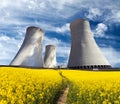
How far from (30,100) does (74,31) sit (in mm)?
58748

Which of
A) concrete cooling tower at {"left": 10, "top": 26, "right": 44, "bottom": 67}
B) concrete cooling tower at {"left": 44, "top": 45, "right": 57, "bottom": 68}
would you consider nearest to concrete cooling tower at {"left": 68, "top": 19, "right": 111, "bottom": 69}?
concrete cooling tower at {"left": 10, "top": 26, "right": 44, "bottom": 67}

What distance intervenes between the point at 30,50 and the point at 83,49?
1141cm

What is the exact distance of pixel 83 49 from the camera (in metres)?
65.1

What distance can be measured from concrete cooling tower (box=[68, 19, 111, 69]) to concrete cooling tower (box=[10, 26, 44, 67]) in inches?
292

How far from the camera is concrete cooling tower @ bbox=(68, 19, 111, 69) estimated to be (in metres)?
64.9

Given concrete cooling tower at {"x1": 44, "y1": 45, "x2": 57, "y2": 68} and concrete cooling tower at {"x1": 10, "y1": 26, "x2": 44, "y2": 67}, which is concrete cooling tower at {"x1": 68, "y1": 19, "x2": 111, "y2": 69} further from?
concrete cooling tower at {"x1": 44, "y1": 45, "x2": 57, "y2": 68}

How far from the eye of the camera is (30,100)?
7.48 m

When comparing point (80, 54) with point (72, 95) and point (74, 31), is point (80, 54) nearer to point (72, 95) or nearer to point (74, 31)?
point (74, 31)

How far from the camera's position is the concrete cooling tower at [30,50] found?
6794 cm

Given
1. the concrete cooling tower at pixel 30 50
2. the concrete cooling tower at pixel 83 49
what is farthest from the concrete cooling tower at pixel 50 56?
the concrete cooling tower at pixel 83 49

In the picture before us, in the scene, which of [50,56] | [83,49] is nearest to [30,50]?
[83,49]

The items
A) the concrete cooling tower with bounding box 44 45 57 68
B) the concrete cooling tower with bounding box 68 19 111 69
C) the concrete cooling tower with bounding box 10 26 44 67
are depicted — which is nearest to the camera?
the concrete cooling tower with bounding box 68 19 111 69

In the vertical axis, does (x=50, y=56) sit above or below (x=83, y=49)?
below

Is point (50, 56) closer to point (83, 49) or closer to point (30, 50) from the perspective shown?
point (30, 50)
